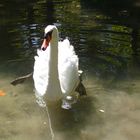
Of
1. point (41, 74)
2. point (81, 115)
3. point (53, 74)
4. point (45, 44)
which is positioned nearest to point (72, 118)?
point (81, 115)

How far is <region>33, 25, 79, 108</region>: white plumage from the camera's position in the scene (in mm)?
5699

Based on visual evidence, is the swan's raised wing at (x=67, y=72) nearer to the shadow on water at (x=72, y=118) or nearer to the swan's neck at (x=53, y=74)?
the swan's neck at (x=53, y=74)

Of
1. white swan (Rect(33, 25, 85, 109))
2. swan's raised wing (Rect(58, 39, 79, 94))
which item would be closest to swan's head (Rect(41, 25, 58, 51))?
white swan (Rect(33, 25, 85, 109))

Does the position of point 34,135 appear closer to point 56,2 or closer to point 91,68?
point 91,68

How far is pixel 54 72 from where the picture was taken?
225 inches

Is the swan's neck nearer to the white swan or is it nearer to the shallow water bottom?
the white swan

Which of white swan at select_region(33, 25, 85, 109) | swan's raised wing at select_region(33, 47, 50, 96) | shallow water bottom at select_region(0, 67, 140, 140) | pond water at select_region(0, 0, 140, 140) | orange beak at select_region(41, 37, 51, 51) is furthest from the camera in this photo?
swan's raised wing at select_region(33, 47, 50, 96)

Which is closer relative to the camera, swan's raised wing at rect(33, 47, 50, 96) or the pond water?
the pond water

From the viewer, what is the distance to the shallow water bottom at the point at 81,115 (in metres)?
5.38

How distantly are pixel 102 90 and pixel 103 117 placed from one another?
28.9 inches

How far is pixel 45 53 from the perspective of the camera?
6.45 meters

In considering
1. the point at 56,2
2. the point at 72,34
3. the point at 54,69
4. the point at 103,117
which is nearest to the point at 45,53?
the point at 54,69

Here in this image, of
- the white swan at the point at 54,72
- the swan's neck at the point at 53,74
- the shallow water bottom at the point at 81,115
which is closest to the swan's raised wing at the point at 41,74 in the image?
the white swan at the point at 54,72

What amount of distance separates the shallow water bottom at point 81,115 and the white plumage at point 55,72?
10.5 inches
